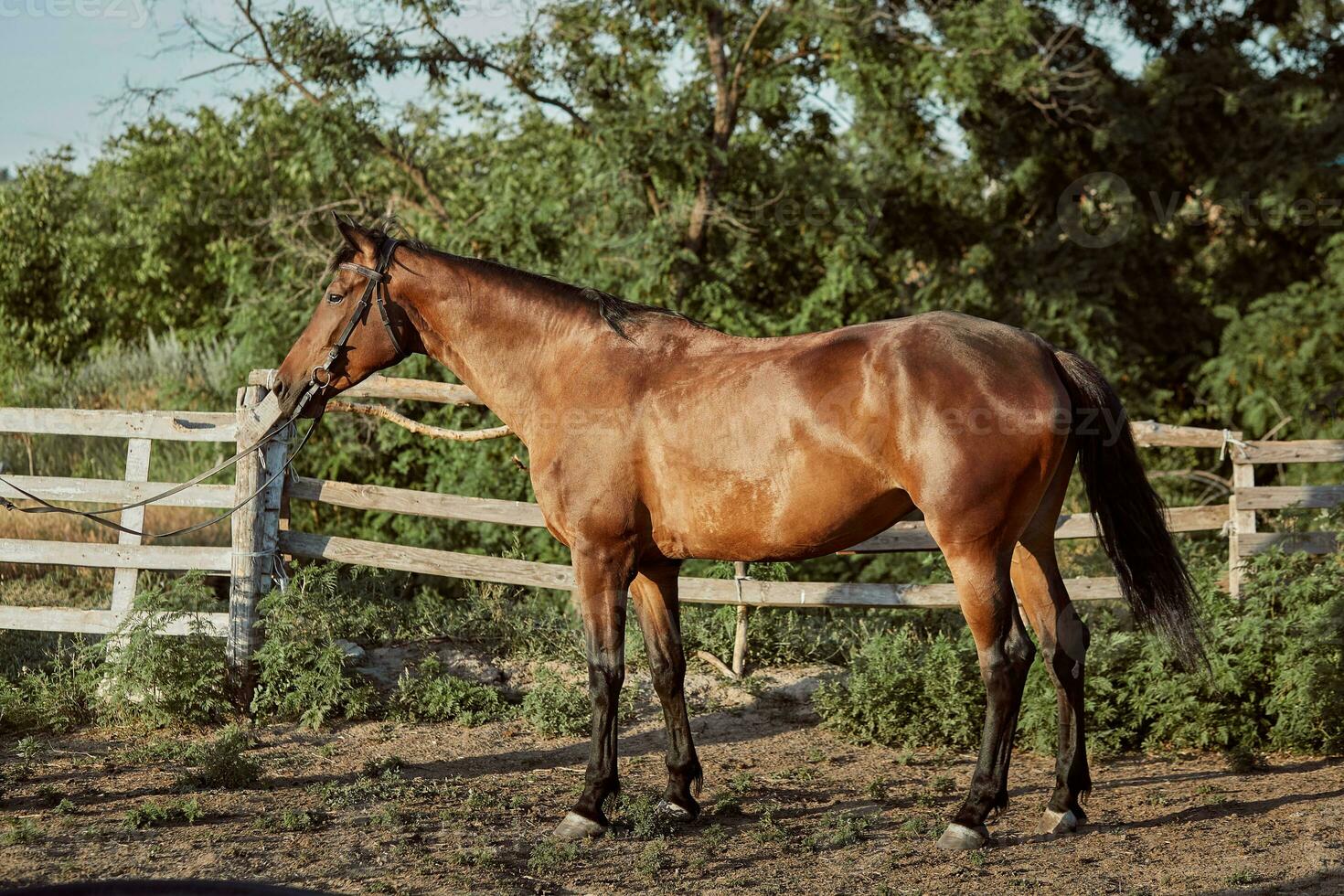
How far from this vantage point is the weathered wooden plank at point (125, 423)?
20.3ft

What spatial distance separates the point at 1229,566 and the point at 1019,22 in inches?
185

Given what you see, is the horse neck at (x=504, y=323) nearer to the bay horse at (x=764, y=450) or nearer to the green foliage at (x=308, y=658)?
the bay horse at (x=764, y=450)

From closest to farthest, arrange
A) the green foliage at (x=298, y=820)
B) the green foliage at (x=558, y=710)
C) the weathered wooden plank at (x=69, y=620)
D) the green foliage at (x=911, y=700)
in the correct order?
the green foliage at (x=298, y=820)
the green foliage at (x=911, y=700)
the green foliage at (x=558, y=710)
the weathered wooden plank at (x=69, y=620)

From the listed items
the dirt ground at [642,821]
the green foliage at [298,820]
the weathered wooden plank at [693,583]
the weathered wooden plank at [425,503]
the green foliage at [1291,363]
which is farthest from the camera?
the green foliage at [1291,363]

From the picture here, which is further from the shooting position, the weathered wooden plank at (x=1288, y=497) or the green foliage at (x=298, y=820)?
the weathered wooden plank at (x=1288, y=497)

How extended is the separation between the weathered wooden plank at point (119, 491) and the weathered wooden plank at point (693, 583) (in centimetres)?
45

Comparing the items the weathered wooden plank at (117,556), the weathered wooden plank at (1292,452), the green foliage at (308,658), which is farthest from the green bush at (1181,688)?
the weathered wooden plank at (117,556)

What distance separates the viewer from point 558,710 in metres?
5.94

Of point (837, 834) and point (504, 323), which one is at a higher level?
point (504, 323)

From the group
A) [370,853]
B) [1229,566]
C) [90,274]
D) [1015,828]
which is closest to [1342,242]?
[1229,566]

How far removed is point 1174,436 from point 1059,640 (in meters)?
2.57

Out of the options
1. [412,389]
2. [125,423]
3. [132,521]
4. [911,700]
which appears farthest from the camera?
[412,389]

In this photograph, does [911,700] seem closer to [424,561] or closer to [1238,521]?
[1238,521]

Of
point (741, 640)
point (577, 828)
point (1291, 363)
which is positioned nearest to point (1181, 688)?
point (741, 640)
